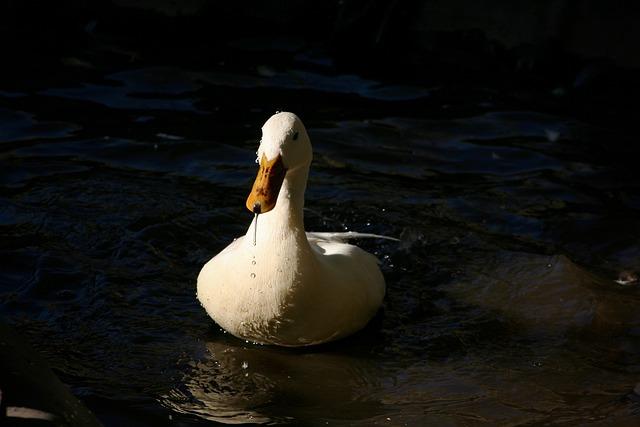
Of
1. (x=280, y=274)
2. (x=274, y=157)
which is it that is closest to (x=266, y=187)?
(x=274, y=157)

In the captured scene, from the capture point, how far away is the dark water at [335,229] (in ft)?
14.8

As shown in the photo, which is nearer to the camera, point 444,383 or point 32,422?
point 32,422

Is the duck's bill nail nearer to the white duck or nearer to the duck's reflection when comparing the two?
the white duck

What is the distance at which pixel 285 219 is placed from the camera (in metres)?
4.70

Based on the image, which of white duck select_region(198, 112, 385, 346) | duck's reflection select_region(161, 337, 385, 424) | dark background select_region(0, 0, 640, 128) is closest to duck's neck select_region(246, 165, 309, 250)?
white duck select_region(198, 112, 385, 346)

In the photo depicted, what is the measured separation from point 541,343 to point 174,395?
1835 millimetres

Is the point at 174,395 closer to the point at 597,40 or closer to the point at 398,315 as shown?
the point at 398,315

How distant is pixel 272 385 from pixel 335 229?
2060mm

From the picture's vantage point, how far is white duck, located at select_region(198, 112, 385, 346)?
178 inches

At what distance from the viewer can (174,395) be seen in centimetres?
440

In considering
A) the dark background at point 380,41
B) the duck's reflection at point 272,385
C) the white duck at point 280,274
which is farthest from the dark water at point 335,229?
the dark background at point 380,41

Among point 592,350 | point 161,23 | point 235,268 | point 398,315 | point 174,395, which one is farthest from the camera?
point 161,23

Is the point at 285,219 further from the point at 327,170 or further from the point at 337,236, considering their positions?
the point at 327,170

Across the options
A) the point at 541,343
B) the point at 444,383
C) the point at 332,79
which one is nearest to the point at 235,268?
the point at 444,383
